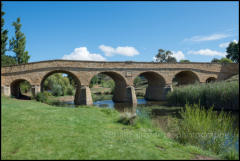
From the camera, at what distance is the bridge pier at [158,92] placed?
26.8m

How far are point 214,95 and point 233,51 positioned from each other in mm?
41698

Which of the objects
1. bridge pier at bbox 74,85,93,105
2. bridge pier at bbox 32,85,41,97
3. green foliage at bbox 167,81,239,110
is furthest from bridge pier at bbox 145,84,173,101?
bridge pier at bbox 32,85,41,97

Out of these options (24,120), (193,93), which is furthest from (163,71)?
(24,120)

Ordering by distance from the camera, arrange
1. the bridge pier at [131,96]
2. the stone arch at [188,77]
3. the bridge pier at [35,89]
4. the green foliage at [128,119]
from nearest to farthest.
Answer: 1. the green foliage at [128,119]
2. the bridge pier at [35,89]
3. the bridge pier at [131,96]
4. the stone arch at [188,77]

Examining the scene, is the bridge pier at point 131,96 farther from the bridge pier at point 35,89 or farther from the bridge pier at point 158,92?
the bridge pier at point 35,89

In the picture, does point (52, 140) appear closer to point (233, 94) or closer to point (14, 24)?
point (233, 94)

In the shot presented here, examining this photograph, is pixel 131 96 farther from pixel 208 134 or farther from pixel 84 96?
pixel 208 134

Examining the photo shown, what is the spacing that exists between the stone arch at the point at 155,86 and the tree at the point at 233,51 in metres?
31.2

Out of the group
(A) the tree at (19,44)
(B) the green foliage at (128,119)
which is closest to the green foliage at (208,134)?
(B) the green foliage at (128,119)

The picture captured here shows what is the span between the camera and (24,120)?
6.85 meters

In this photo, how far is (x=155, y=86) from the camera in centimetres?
2959

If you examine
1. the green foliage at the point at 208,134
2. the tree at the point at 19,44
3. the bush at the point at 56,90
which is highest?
the tree at the point at 19,44

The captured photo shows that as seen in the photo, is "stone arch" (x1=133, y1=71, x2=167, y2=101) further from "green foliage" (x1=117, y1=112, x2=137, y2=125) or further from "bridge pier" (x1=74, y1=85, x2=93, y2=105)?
"green foliage" (x1=117, y1=112, x2=137, y2=125)

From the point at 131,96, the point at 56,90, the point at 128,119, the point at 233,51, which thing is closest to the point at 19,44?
the point at 56,90
